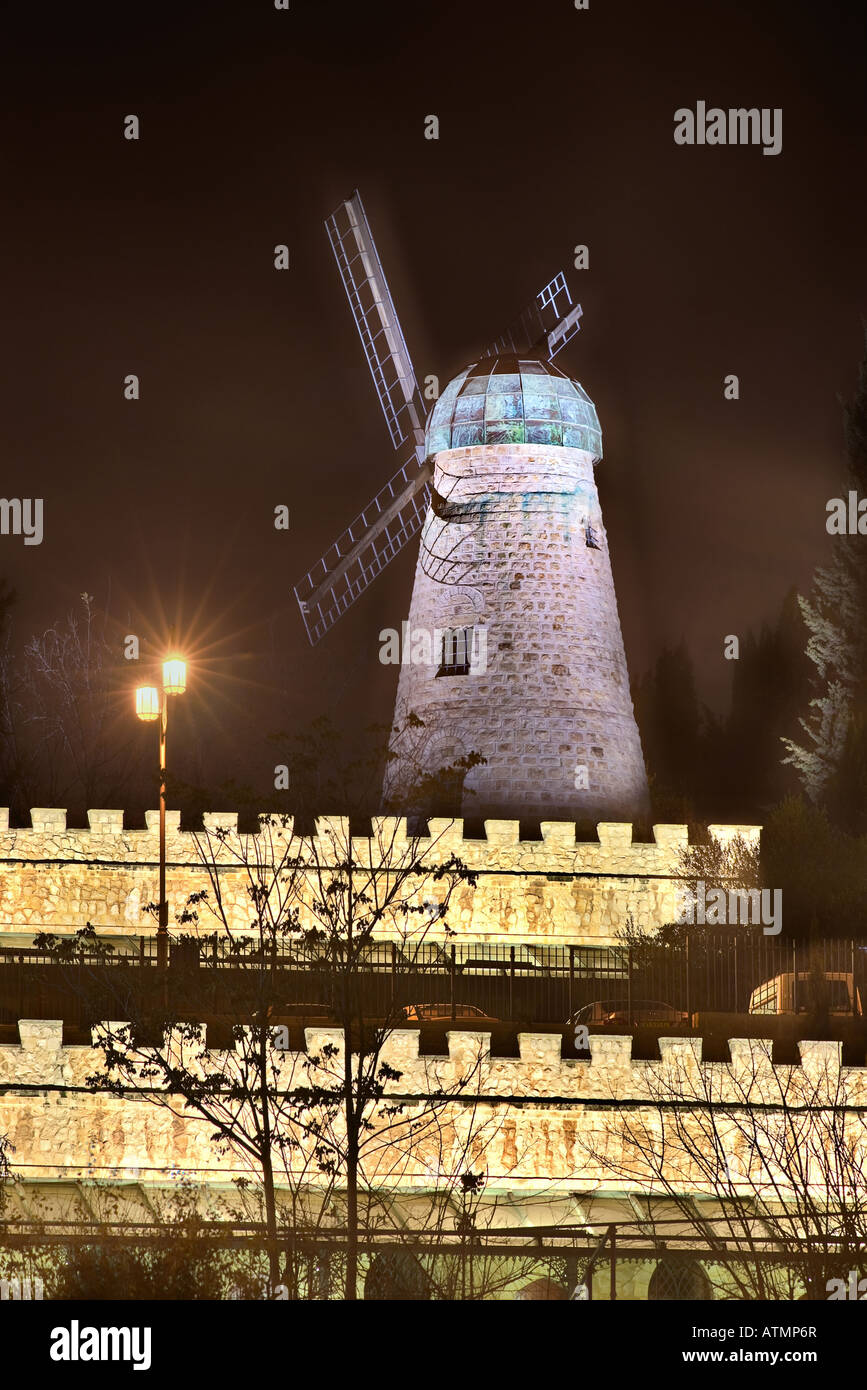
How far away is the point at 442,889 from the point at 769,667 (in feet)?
97.8

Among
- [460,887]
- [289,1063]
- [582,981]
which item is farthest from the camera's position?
[460,887]

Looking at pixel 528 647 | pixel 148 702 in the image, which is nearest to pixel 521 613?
pixel 528 647

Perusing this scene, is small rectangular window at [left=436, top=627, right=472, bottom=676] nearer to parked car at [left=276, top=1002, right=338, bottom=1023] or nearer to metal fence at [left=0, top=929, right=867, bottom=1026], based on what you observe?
metal fence at [left=0, top=929, right=867, bottom=1026]

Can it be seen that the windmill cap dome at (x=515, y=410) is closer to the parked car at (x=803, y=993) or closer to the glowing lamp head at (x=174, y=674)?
the glowing lamp head at (x=174, y=674)

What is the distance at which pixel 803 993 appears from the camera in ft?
71.5

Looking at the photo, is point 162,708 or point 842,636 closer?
point 162,708

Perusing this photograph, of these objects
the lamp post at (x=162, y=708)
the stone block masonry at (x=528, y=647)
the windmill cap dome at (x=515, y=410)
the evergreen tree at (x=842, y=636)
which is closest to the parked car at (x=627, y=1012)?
the lamp post at (x=162, y=708)

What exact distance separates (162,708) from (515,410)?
36.9 feet

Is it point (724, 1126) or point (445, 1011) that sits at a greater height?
point (445, 1011)

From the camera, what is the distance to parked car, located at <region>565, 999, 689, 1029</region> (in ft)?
67.2

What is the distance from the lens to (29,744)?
44781 mm

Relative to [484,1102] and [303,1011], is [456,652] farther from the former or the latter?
[484,1102]

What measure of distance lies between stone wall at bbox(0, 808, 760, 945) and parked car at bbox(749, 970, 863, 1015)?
5522 mm
